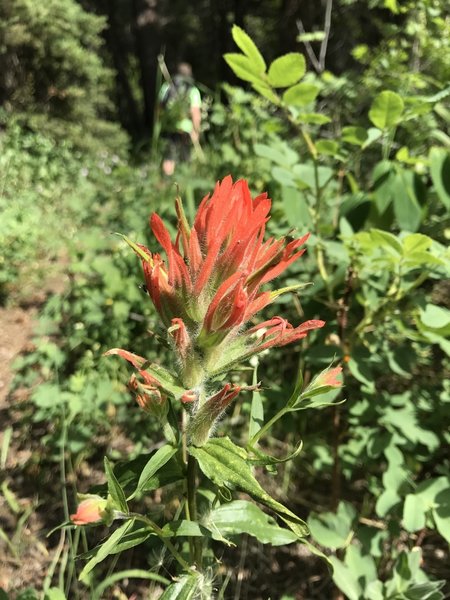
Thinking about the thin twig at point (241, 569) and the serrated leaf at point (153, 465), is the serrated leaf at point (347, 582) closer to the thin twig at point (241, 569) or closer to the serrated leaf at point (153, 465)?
the thin twig at point (241, 569)

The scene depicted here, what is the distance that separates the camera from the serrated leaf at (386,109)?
98 cm

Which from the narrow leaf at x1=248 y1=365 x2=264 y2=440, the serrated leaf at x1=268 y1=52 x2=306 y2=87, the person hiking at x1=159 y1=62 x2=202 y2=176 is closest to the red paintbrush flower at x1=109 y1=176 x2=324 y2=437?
the narrow leaf at x1=248 y1=365 x2=264 y2=440

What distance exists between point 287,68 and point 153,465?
2.52 ft

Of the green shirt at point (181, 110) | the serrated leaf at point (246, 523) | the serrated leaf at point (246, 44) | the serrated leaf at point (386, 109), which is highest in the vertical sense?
the serrated leaf at point (246, 44)

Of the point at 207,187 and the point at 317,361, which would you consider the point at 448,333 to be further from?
the point at 207,187

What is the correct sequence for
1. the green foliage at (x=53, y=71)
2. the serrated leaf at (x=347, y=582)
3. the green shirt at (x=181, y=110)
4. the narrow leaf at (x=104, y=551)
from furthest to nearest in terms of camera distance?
the green foliage at (x=53, y=71)
the green shirt at (x=181, y=110)
the serrated leaf at (x=347, y=582)
the narrow leaf at (x=104, y=551)

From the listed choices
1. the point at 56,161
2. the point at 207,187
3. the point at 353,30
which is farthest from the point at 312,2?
the point at 207,187

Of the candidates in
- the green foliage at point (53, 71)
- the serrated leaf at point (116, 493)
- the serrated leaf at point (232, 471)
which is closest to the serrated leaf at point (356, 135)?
the serrated leaf at point (232, 471)

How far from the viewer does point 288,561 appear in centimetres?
147

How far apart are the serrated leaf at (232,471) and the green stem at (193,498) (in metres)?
0.06

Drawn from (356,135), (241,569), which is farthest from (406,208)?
(241,569)

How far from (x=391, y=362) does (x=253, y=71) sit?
77cm

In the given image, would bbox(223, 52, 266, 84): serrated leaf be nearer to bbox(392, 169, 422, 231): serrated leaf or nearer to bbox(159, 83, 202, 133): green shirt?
bbox(392, 169, 422, 231): serrated leaf

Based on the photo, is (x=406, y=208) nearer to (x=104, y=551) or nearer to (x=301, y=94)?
(x=301, y=94)
